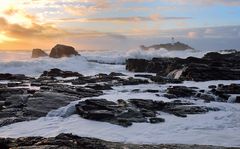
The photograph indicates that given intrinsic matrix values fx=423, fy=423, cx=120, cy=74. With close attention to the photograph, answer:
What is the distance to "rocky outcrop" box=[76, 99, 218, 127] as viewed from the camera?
65.8 feet

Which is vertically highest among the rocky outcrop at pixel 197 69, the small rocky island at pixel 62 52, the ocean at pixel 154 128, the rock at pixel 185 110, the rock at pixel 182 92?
the small rocky island at pixel 62 52

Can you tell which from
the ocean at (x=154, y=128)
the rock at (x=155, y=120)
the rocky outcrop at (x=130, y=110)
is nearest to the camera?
the ocean at (x=154, y=128)

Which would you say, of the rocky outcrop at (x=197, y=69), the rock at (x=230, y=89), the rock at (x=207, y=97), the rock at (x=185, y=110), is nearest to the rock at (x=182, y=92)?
the rock at (x=207, y=97)

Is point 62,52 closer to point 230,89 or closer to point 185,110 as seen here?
point 230,89

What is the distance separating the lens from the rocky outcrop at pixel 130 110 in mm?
20047

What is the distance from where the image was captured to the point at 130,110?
21.3 m

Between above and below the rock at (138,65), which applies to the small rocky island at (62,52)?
above

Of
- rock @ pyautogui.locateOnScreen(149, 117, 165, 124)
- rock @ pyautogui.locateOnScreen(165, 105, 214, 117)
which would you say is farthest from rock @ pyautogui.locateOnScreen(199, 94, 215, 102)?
rock @ pyautogui.locateOnScreen(149, 117, 165, 124)

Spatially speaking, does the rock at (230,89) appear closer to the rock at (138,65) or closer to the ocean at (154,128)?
the ocean at (154,128)

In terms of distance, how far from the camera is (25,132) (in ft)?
60.3

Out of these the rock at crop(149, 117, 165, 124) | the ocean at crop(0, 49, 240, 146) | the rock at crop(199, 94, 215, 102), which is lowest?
the ocean at crop(0, 49, 240, 146)

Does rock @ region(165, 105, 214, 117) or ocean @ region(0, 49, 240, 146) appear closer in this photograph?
ocean @ region(0, 49, 240, 146)

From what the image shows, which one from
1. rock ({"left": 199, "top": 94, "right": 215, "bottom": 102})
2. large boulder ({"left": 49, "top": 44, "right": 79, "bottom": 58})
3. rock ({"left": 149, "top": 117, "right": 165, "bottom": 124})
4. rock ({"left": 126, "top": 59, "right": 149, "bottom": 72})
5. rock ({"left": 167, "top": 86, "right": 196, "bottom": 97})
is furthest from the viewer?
large boulder ({"left": 49, "top": 44, "right": 79, "bottom": 58})

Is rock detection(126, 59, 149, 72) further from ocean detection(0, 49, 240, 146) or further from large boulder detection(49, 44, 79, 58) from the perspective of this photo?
large boulder detection(49, 44, 79, 58)
